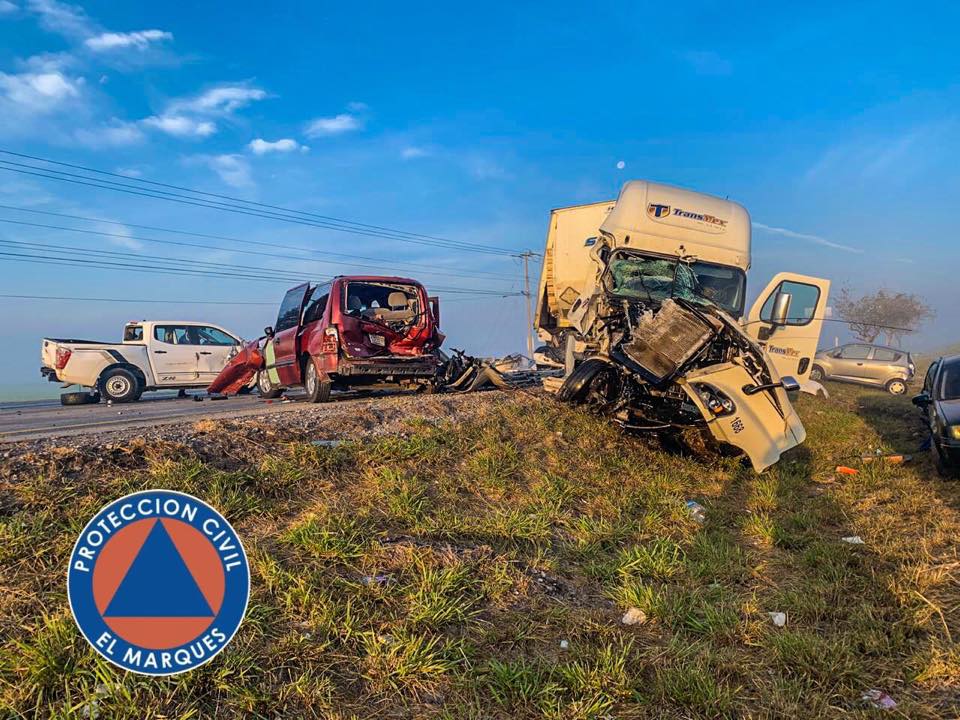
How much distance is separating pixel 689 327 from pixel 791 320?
A: 240 centimetres

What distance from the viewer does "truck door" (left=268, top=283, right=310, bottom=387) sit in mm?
10195

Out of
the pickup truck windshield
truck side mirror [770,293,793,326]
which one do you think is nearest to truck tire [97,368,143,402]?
truck side mirror [770,293,793,326]

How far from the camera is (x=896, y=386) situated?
19.7 m

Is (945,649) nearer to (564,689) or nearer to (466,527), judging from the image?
(564,689)

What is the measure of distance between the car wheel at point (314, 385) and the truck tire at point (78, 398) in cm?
690

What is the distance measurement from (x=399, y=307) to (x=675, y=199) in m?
4.69

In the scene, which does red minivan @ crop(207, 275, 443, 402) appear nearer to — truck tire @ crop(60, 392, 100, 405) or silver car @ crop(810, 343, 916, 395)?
truck tire @ crop(60, 392, 100, 405)

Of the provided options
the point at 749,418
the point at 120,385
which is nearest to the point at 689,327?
the point at 749,418

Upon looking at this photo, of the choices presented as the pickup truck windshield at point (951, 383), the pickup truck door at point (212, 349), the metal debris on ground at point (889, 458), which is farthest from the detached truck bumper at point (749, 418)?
the pickup truck door at point (212, 349)

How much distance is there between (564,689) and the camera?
95.5 inches

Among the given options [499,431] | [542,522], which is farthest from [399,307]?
[542,522]

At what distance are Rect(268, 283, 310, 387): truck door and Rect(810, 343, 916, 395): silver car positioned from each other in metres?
16.7

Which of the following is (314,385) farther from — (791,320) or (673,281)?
(791,320)

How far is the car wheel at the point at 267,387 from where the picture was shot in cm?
1166
